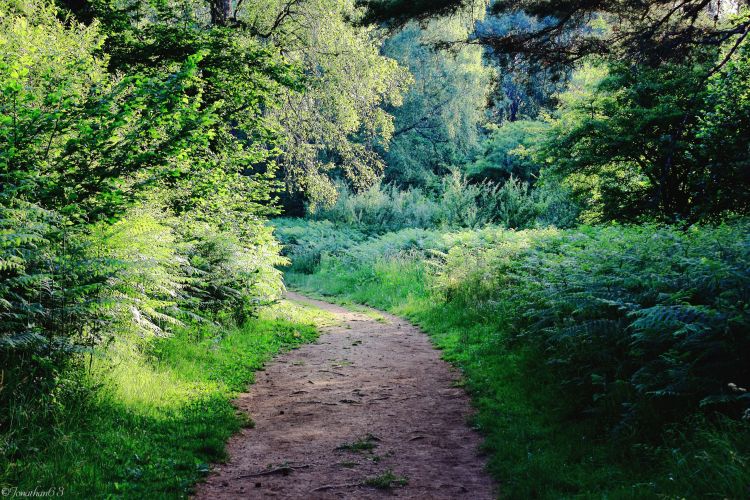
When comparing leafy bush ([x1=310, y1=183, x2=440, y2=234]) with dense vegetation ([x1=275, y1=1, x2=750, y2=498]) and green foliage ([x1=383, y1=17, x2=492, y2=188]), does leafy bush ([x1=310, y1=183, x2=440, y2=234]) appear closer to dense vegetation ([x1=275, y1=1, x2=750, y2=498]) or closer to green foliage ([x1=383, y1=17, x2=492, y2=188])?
green foliage ([x1=383, y1=17, x2=492, y2=188])

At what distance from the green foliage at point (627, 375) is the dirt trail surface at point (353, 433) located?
0.44 m

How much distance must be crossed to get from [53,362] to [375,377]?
176 inches

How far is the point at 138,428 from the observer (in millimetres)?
5109

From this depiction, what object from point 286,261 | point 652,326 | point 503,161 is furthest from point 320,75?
point 503,161

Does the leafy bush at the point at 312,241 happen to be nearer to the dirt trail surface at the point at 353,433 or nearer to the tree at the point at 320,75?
the tree at the point at 320,75

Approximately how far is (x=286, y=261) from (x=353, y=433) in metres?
7.77

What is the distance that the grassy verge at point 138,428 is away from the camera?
4043 mm

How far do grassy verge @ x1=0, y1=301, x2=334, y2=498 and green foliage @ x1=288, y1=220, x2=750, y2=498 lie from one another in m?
2.95

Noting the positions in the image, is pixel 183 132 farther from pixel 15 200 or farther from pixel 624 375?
pixel 624 375

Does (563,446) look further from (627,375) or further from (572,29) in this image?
(572,29)

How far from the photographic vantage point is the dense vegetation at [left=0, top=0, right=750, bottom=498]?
4348mm

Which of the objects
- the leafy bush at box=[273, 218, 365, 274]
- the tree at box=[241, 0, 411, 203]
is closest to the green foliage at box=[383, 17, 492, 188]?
the leafy bush at box=[273, 218, 365, 274]

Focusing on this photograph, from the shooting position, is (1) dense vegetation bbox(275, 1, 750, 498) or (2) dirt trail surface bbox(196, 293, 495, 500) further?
(2) dirt trail surface bbox(196, 293, 495, 500)

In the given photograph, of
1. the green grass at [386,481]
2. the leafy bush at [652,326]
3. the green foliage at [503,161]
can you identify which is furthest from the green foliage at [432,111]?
the green grass at [386,481]
